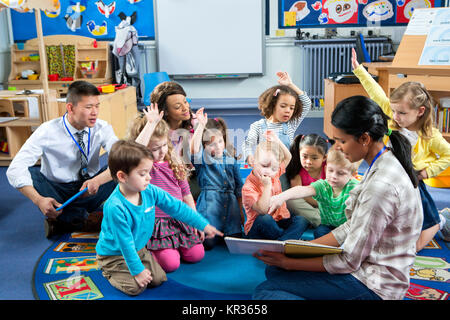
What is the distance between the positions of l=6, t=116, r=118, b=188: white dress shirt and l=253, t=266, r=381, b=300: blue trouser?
1689 millimetres

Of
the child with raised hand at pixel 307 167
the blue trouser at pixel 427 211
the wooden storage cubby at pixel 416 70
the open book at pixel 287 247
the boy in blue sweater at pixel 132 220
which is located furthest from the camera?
the wooden storage cubby at pixel 416 70

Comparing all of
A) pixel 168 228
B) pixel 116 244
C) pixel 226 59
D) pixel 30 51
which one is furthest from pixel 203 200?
pixel 30 51

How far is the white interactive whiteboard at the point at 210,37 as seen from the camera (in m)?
6.53

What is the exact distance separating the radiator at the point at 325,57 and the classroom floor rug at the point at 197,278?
13.7 ft

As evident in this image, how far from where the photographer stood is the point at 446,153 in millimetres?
2783

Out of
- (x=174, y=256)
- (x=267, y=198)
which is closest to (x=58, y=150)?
(x=174, y=256)

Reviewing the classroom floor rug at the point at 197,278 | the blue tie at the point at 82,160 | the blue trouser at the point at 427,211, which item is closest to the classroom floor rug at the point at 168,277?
the classroom floor rug at the point at 197,278

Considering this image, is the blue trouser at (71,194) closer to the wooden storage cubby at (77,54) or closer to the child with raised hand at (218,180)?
the child with raised hand at (218,180)

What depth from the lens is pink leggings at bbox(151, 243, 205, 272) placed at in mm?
2289

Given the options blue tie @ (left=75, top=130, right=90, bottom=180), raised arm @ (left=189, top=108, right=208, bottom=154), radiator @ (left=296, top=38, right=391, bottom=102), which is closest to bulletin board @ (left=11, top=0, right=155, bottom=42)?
radiator @ (left=296, top=38, right=391, bottom=102)

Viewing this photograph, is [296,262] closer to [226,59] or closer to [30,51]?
[226,59]

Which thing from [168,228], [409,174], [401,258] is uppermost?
[409,174]
